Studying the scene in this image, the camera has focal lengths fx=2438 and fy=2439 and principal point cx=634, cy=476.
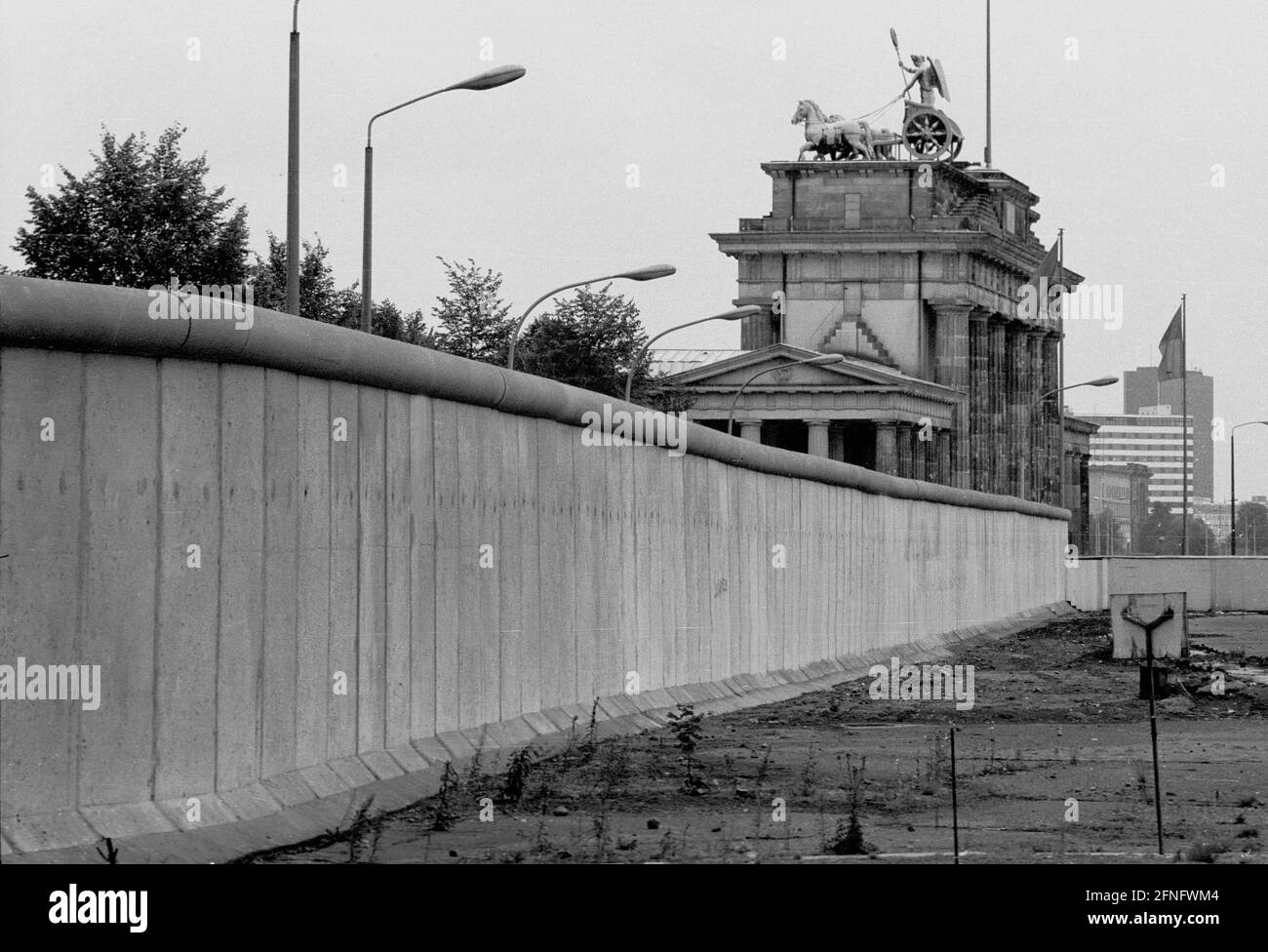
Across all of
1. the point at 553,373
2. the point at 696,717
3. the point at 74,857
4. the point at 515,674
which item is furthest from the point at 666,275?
the point at 553,373

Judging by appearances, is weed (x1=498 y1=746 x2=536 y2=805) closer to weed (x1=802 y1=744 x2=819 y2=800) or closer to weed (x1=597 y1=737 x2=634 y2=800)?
weed (x1=597 y1=737 x2=634 y2=800)

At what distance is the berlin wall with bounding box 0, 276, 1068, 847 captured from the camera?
1130 cm

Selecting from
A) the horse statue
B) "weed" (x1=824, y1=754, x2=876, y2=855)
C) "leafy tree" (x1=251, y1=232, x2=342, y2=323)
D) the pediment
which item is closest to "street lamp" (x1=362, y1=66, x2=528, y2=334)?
"weed" (x1=824, y1=754, x2=876, y2=855)

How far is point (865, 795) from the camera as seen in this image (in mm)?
15609

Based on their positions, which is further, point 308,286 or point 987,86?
point 987,86

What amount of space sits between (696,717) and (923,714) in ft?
12.7

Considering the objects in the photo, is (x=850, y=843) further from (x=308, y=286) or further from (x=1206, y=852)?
(x=308, y=286)

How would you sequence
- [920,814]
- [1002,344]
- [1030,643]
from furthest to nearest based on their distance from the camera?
1. [1002,344]
2. [1030,643]
3. [920,814]

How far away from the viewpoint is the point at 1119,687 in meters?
28.9

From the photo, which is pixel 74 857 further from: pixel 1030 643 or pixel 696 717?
pixel 1030 643

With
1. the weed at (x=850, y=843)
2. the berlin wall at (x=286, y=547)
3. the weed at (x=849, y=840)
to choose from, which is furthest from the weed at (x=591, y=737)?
the weed at (x=850, y=843)

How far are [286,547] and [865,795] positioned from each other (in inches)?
173

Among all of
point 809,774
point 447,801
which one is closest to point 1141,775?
point 809,774

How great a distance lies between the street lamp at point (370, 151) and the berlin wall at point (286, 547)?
4208 mm
